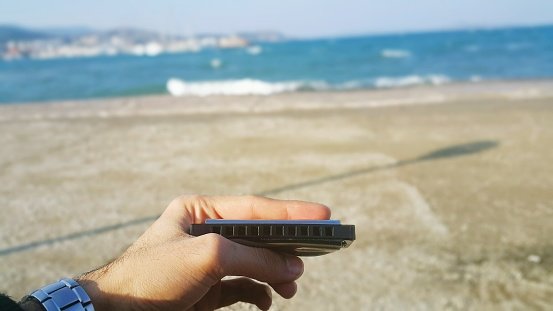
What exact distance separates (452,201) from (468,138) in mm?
3949

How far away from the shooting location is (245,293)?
1866 millimetres

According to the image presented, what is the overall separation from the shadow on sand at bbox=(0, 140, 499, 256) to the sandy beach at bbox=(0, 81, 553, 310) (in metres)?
0.02

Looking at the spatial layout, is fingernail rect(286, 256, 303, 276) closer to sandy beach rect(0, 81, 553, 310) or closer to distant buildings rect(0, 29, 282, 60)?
sandy beach rect(0, 81, 553, 310)

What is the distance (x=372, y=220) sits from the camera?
579 centimetres

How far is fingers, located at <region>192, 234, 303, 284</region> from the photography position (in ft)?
4.92

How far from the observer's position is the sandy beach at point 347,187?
14.6 ft

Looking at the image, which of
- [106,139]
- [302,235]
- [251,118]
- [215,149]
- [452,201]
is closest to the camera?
[302,235]

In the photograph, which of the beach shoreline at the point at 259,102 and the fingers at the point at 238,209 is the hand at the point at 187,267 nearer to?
the fingers at the point at 238,209

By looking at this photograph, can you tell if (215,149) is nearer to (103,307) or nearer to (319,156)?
(319,156)

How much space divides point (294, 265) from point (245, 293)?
320 mm

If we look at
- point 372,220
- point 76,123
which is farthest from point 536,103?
point 76,123

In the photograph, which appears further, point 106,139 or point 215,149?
point 106,139

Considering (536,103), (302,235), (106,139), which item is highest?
(302,235)

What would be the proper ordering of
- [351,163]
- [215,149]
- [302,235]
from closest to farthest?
[302,235]
[351,163]
[215,149]
